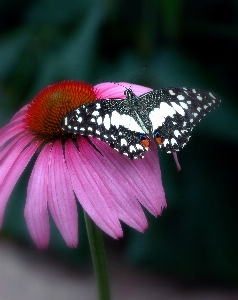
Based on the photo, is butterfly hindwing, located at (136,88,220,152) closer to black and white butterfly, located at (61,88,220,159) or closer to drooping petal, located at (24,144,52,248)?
black and white butterfly, located at (61,88,220,159)

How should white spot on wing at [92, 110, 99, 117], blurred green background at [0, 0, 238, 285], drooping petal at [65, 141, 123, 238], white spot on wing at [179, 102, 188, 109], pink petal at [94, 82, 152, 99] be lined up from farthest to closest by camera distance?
blurred green background at [0, 0, 238, 285] → pink petal at [94, 82, 152, 99] → white spot on wing at [179, 102, 188, 109] → white spot on wing at [92, 110, 99, 117] → drooping petal at [65, 141, 123, 238]

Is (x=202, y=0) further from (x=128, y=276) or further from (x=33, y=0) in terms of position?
(x=128, y=276)

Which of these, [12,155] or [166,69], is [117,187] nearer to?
[12,155]

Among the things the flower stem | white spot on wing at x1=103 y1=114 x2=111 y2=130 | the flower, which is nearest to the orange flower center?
the flower

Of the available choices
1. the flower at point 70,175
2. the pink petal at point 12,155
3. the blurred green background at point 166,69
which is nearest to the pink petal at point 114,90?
the flower at point 70,175

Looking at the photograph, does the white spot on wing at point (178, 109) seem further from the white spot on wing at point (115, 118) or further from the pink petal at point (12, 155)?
the pink petal at point (12, 155)

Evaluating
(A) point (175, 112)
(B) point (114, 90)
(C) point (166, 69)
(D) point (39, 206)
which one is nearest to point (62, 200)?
(D) point (39, 206)

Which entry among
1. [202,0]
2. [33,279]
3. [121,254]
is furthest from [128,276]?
[202,0]

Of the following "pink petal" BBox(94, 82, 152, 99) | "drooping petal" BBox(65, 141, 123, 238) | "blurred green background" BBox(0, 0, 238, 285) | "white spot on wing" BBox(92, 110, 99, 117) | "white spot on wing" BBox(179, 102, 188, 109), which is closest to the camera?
"drooping petal" BBox(65, 141, 123, 238)
